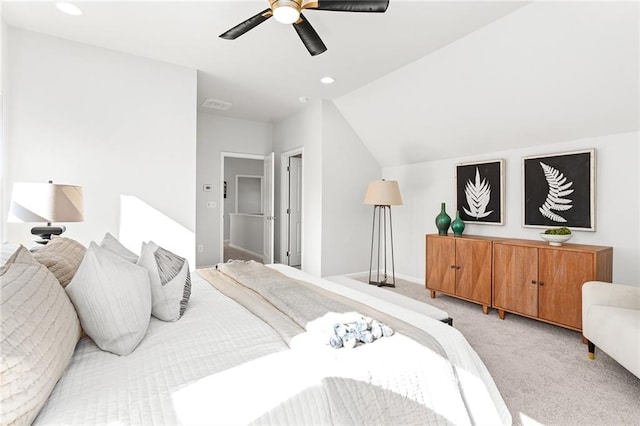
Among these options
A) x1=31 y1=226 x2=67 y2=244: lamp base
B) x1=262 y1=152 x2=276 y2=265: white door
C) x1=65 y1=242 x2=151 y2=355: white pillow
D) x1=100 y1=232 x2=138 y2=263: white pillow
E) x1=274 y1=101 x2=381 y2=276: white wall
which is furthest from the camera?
x1=262 y1=152 x2=276 y2=265: white door

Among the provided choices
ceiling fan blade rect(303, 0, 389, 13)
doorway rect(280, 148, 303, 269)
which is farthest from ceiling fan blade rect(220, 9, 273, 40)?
doorway rect(280, 148, 303, 269)

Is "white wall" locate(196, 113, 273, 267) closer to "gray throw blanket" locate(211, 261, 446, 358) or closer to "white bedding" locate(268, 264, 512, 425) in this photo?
"gray throw blanket" locate(211, 261, 446, 358)

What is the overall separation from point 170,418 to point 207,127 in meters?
5.26

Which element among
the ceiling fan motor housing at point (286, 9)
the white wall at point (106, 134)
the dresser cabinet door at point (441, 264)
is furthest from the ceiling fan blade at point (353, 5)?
the dresser cabinet door at point (441, 264)

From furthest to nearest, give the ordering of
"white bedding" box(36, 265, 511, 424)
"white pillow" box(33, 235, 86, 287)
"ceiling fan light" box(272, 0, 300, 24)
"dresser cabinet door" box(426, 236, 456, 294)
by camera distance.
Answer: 1. "dresser cabinet door" box(426, 236, 456, 294)
2. "ceiling fan light" box(272, 0, 300, 24)
3. "white pillow" box(33, 235, 86, 287)
4. "white bedding" box(36, 265, 511, 424)

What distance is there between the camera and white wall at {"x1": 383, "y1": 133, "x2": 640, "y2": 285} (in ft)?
9.12

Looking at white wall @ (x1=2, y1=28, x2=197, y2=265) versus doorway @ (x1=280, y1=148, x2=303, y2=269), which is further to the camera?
doorway @ (x1=280, y1=148, x2=303, y2=269)

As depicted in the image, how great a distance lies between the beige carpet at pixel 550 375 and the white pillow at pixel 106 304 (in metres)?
1.93

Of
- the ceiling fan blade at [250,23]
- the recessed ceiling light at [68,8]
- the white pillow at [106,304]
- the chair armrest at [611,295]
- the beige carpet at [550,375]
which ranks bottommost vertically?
the beige carpet at [550,375]

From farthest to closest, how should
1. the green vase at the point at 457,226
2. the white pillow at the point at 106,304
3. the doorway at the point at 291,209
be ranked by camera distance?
the doorway at the point at 291,209, the green vase at the point at 457,226, the white pillow at the point at 106,304

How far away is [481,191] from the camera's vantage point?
152 inches

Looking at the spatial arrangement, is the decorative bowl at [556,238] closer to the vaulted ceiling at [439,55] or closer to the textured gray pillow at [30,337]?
the vaulted ceiling at [439,55]

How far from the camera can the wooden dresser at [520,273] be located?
2678mm

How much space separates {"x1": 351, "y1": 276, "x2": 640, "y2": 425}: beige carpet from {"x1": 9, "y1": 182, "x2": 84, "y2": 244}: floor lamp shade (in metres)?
3.03
